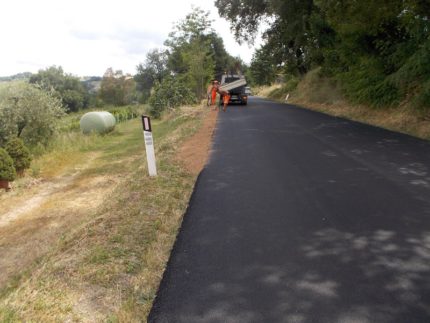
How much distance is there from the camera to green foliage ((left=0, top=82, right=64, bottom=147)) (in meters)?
17.2

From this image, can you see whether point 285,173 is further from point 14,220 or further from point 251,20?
point 251,20

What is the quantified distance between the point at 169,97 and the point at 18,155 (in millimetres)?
20858

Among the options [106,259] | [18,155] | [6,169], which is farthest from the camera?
→ [18,155]

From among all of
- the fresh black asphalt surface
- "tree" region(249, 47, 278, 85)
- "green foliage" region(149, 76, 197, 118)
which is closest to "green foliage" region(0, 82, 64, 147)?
the fresh black asphalt surface

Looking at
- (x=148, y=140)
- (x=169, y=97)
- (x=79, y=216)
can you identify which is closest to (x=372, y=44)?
(x=148, y=140)

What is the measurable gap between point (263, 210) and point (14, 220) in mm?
6474

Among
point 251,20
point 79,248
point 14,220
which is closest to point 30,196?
point 14,220

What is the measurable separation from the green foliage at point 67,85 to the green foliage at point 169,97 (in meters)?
58.3

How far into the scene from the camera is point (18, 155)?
13453 mm

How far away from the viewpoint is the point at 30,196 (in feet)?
35.2

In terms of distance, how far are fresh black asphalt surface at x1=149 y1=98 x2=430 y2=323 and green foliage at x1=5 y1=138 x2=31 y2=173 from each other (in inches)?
341

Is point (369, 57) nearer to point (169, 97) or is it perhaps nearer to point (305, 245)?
point (305, 245)

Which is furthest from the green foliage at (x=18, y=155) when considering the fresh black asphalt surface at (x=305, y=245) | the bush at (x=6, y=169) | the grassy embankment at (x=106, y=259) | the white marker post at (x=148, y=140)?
the fresh black asphalt surface at (x=305, y=245)

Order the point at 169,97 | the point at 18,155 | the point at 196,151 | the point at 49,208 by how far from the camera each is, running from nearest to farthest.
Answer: the point at 49,208 < the point at 196,151 < the point at 18,155 < the point at 169,97
